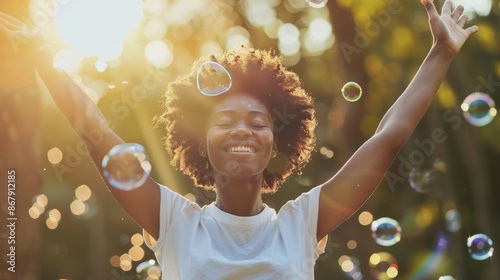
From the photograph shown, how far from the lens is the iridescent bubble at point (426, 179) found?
739 centimetres

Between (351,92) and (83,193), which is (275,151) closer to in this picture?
(351,92)

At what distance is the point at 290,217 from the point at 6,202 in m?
3.96

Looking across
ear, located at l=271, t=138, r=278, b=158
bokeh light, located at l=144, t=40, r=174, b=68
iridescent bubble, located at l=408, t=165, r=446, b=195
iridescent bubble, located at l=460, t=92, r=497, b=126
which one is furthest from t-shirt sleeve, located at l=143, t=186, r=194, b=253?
bokeh light, located at l=144, t=40, r=174, b=68

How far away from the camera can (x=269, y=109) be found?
10.8ft

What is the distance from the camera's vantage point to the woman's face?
9.89ft

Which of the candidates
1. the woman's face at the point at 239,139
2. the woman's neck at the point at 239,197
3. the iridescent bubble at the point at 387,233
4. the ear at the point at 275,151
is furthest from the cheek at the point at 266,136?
the iridescent bubble at the point at 387,233

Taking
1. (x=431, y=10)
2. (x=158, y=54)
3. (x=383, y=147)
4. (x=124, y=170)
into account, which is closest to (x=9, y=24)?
(x=124, y=170)

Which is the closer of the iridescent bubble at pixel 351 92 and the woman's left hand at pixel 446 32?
the woman's left hand at pixel 446 32

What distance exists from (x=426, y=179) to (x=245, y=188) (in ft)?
15.5

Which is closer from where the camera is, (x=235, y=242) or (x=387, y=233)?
(x=235, y=242)

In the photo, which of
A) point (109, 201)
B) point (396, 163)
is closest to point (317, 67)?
point (396, 163)

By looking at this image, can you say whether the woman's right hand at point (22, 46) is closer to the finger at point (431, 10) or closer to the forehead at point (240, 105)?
the forehead at point (240, 105)

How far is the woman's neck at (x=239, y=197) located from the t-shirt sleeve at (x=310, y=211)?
13 centimetres

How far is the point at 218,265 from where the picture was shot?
9.05 feet
